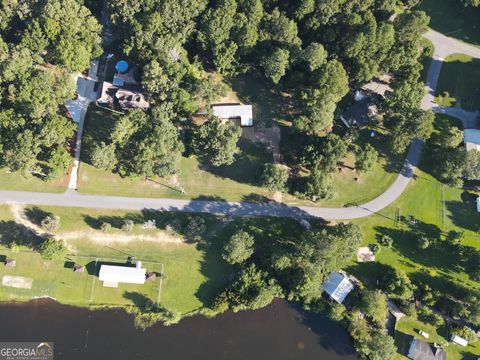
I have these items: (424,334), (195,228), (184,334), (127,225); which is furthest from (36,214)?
(424,334)

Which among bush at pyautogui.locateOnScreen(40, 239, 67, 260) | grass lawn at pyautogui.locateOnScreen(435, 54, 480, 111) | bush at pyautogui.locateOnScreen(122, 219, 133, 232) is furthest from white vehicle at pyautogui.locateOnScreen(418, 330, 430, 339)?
bush at pyautogui.locateOnScreen(40, 239, 67, 260)

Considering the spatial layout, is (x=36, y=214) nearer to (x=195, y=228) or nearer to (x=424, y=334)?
(x=195, y=228)

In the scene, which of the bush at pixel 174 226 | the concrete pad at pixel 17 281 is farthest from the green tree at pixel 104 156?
the concrete pad at pixel 17 281

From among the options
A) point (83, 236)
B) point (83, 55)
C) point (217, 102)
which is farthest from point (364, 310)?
point (83, 55)

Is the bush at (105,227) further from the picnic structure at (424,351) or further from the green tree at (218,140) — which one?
the picnic structure at (424,351)

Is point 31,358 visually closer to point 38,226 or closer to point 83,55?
point 38,226
